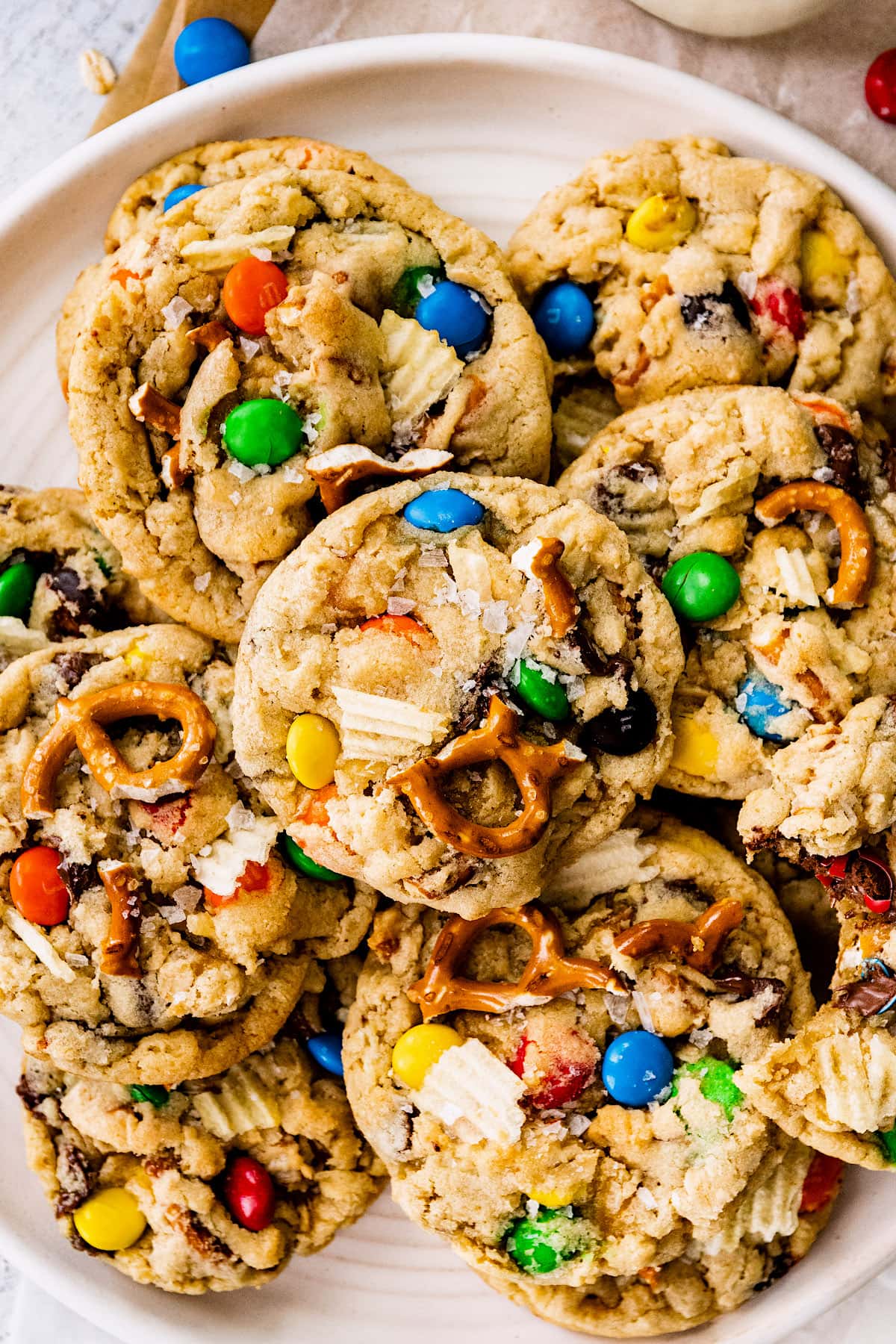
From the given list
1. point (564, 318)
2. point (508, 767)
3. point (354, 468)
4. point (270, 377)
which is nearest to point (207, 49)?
point (270, 377)

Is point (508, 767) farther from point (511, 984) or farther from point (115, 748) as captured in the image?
point (115, 748)

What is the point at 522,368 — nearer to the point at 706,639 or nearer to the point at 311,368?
the point at 311,368

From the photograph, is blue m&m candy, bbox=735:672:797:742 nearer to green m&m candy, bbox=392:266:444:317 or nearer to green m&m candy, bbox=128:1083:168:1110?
green m&m candy, bbox=392:266:444:317

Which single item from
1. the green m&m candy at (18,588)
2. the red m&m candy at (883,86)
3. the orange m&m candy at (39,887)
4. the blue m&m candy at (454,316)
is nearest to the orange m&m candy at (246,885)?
A: the orange m&m candy at (39,887)

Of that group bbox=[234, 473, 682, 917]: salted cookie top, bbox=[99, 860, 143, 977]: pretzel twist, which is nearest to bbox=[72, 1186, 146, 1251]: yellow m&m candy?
bbox=[99, 860, 143, 977]: pretzel twist

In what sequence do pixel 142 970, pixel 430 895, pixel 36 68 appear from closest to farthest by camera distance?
pixel 430 895 → pixel 142 970 → pixel 36 68

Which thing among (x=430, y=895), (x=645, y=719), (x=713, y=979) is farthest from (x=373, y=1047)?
(x=645, y=719)
